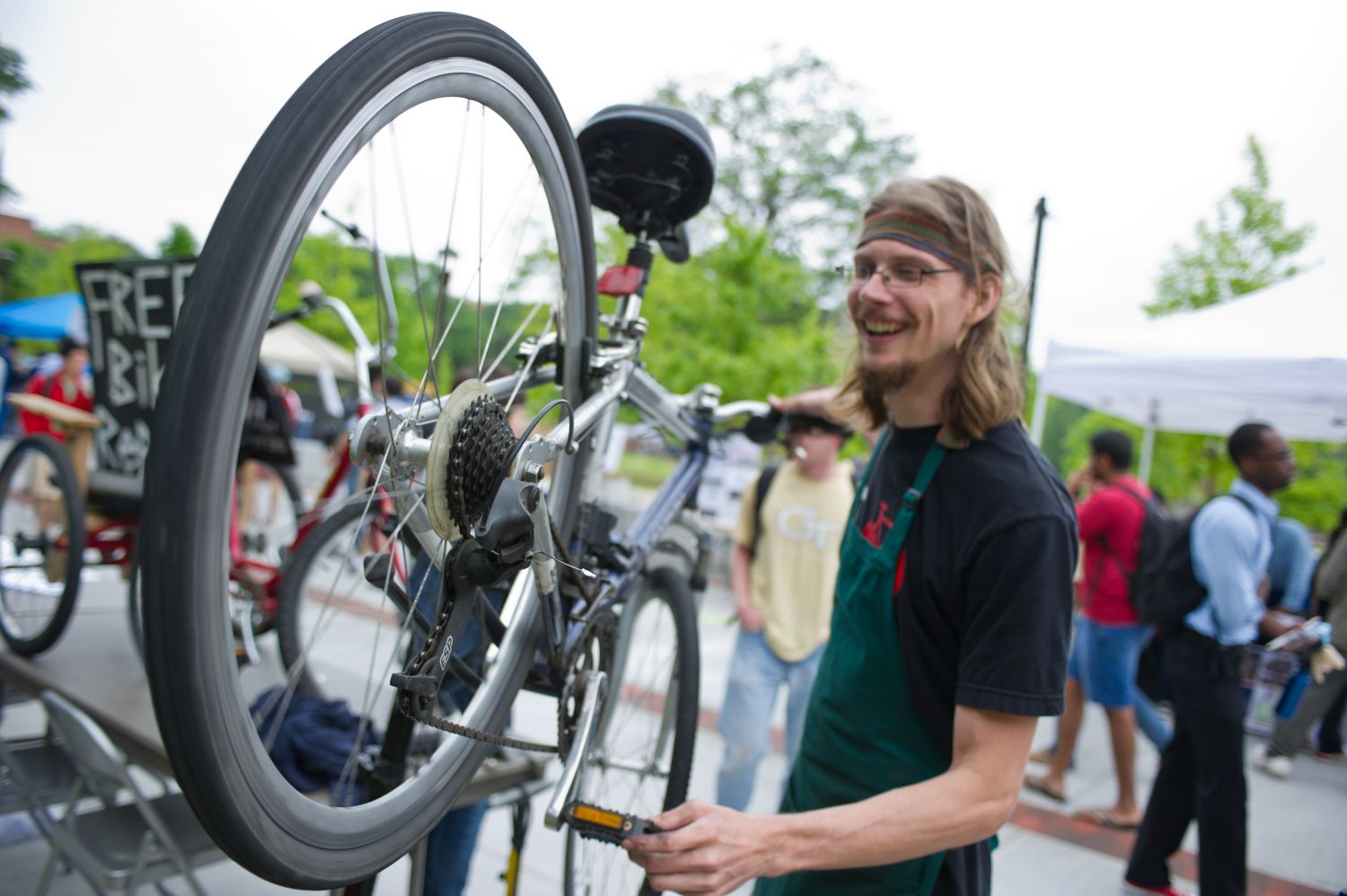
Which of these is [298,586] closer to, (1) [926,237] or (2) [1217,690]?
(1) [926,237]

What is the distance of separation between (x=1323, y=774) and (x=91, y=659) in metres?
7.69

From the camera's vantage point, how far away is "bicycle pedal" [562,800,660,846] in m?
1.25

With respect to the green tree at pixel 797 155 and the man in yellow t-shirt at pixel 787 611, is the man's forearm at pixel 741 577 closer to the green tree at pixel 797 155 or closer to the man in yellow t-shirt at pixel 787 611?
the man in yellow t-shirt at pixel 787 611

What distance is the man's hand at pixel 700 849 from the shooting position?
3.93 ft

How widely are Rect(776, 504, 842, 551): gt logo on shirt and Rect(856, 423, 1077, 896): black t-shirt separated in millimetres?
2230

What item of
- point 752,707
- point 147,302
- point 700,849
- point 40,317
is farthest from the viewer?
point 40,317

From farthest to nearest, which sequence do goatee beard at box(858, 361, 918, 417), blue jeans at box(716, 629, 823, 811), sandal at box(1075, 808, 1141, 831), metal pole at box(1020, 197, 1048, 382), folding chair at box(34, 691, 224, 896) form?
sandal at box(1075, 808, 1141, 831) → blue jeans at box(716, 629, 823, 811) → folding chair at box(34, 691, 224, 896) → metal pole at box(1020, 197, 1048, 382) → goatee beard at box(858, 361, 918, 417)

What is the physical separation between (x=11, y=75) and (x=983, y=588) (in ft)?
10.2

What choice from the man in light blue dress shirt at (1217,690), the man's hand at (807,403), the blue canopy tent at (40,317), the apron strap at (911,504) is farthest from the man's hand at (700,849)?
the blue canopy tent at (40,317)

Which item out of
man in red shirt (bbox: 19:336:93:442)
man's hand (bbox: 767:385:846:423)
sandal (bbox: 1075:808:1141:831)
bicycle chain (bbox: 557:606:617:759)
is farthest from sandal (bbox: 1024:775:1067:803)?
man in red shirt (bbox: 19:336:93:442)

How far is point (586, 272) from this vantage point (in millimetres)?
1509

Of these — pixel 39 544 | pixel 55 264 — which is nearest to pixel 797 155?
pixel 39 544

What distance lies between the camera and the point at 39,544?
3834mm

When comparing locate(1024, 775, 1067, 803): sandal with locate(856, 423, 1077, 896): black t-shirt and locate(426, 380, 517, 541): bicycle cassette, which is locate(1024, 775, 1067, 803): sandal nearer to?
locate(856, 423, 1077, 896): black t-shirt
